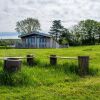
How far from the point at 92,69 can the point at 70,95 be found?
361 cm

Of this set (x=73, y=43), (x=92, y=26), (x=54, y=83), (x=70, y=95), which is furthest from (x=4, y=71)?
(x=92, y=26)

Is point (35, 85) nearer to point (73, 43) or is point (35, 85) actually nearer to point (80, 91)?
point (80, 91)

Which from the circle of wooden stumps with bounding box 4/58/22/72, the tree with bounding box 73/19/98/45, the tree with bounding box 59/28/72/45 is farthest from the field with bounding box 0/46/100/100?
the tree with bounding box 73/19/98/45

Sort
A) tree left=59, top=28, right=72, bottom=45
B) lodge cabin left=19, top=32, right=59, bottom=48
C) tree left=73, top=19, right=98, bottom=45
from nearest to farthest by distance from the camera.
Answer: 1. lodge cabin left=19, top=32, right=59, bottom=48
2. tree left=59, top=28, right=72, bottom=45
3. tree left=73, top=19, right=98, bottom=45

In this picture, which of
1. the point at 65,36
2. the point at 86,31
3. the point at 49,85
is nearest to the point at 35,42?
the point at 65,36

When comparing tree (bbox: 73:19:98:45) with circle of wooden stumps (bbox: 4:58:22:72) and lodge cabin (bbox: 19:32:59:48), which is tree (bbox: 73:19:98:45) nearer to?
lodge cabin (bbox: 19:32:59:48)

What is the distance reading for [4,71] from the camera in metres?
8.90

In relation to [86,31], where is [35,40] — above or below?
below

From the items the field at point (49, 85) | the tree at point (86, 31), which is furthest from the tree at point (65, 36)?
the field at point (49, 85)

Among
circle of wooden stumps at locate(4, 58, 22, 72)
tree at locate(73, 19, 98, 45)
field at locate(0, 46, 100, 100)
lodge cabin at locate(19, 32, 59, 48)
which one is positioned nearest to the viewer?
field at locate(0, 46, 100, 100)

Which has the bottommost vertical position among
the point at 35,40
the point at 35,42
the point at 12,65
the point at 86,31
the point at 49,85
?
the point at 49,85

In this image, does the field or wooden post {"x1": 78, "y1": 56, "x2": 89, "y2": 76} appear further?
wooden post {"x1": 78, "y1": 56, "x2": 89, "y2": 76}

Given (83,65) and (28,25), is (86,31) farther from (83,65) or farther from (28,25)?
(83,65)

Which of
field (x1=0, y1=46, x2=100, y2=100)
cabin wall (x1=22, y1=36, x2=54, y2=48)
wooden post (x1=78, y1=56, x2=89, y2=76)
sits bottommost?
field (x1=0, y1=46, x2=100, y2=100)
